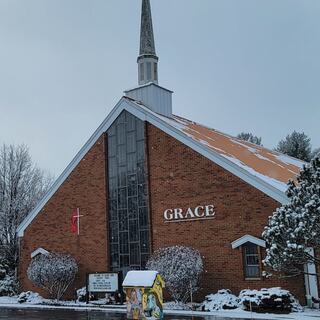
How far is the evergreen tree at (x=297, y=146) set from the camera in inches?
2127

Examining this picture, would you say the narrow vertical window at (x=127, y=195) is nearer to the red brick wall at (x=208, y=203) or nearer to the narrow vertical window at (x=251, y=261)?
the red brick wall at (x=208, y=203)

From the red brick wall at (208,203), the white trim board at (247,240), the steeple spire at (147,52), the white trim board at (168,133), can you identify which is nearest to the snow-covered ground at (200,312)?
the red brick wall at (208,203)

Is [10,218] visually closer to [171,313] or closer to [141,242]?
[141,242]

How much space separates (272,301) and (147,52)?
16.6 metres

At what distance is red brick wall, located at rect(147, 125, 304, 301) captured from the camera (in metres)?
20.6

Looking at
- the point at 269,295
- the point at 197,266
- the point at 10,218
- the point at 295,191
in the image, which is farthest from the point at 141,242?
the point at 10,218

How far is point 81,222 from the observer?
27.0m

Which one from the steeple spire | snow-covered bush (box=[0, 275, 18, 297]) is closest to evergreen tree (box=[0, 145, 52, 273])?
snow-covered bush (box=[0, 275, 18, 297])

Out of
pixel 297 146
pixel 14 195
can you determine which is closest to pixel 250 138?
pixel 297 146

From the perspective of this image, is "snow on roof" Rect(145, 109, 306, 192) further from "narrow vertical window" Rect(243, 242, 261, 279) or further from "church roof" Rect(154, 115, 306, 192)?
"narrow vertical window" Rect(243, 242, 261, 279)

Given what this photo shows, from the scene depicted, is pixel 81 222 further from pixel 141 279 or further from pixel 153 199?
pixel 141 279

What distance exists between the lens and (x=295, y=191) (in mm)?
15242

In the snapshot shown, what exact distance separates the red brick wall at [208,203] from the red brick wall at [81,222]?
3.42 meters

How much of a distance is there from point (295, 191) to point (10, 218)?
26466 mm
